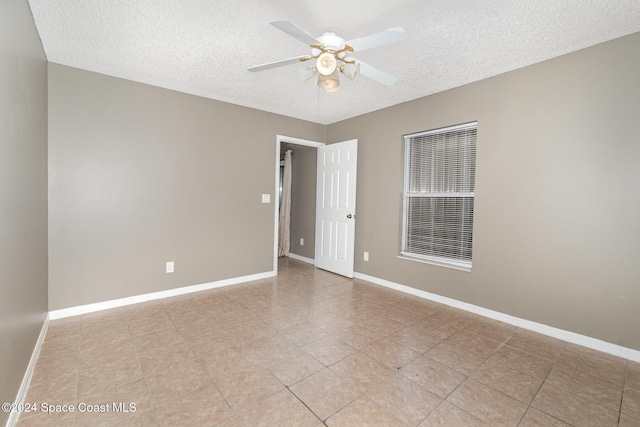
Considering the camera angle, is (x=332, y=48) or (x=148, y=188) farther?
(x=148, y=188)

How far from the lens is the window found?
127 inches

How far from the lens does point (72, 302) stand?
279cm

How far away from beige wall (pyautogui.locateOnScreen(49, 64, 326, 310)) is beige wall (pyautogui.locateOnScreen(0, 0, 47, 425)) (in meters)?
0.37

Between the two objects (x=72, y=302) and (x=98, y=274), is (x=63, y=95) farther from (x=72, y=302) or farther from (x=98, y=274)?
(x=72, y=302)

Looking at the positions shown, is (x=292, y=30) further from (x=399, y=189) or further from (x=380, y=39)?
(x=399, y=189)

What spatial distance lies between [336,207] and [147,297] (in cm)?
278

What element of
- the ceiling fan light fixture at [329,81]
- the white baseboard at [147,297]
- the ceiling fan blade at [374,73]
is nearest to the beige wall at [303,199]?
the white baseboard at [147,297]

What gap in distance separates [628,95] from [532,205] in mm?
1030

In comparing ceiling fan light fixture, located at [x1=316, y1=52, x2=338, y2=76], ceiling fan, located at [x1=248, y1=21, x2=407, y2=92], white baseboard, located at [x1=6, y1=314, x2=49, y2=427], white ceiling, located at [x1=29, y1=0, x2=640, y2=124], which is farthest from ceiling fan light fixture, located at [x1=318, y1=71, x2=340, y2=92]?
white baseboard, located at [x1=6, y1=314, x2=49, y2=427]

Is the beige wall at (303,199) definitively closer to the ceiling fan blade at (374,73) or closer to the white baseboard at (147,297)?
the white baseboard at (147,297)

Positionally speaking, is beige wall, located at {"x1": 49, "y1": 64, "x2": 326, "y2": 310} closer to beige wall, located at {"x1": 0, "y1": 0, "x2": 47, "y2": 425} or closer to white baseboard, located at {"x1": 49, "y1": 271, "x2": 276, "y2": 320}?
white baseboard, located at {"x1": 49, "y1": 271, "x2": 276, "y2": 320}

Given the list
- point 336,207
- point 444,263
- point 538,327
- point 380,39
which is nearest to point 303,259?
point 336,207

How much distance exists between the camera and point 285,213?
579cm

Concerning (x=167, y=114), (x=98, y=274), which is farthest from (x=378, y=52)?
(x=98, y=274)
